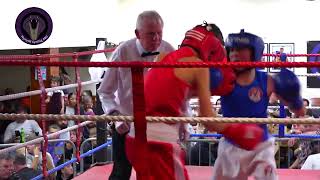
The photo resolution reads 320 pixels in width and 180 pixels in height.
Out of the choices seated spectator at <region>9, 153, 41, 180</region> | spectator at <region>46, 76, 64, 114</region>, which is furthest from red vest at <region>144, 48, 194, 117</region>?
spectator at <region>46, 76, 64, 114</region>

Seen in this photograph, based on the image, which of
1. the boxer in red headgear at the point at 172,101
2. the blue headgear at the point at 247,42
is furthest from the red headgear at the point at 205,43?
the blue headgear at the point at 247,42

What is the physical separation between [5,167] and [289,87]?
2.11 metres

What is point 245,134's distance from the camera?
1.64 meters

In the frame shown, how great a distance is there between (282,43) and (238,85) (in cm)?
644

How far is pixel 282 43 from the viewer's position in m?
7.95

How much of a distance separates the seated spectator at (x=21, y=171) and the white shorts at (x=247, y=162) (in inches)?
66.8

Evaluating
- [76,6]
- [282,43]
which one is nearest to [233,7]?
[282,43]

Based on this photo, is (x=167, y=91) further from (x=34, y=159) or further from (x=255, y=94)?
(x=34, y=159)

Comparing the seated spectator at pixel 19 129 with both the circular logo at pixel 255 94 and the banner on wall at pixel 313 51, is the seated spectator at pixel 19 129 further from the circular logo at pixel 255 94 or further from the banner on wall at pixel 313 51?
the banner on wall at pixel 313 51

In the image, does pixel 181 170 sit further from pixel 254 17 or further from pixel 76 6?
pixel 254 17

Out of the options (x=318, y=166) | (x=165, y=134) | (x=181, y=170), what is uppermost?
(x=165, y=134)

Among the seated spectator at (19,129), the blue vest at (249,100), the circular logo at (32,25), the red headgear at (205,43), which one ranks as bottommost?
the seated spectator at (19,129)

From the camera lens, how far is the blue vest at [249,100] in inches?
68.9

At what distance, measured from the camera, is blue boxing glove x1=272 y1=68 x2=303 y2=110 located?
1.72 meters
